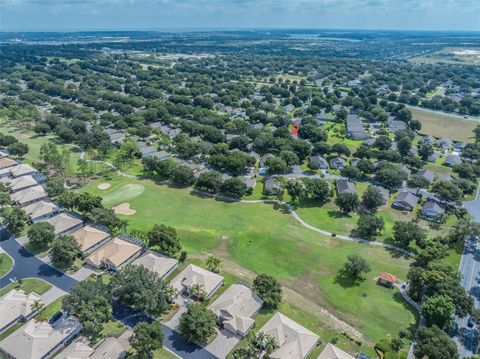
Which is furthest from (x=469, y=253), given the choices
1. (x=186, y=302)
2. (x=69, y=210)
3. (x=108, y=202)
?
(x=69, y=210)

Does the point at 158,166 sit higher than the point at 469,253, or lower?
higher

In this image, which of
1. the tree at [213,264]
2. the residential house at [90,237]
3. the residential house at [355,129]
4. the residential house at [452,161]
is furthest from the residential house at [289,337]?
the residential house at [355,129]

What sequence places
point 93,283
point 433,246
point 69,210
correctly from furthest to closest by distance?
point 69,210
point 433,246
point 93,283

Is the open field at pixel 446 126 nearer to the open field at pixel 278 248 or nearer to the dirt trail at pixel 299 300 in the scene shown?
the open field at pixel 278 248

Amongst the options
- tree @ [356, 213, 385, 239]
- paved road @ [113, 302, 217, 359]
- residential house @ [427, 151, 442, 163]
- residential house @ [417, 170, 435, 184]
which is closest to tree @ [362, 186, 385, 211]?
tree @ [356, 213, 385, 239]

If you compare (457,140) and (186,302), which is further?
(457,140)

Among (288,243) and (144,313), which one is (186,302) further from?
(288,243)

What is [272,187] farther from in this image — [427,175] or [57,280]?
[57,280]
